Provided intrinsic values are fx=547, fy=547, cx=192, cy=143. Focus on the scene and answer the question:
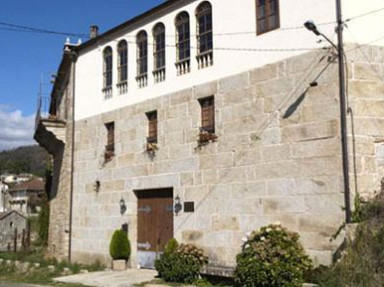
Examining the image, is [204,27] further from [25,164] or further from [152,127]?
[25,164]

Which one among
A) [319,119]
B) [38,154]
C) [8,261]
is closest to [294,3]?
[319,119]

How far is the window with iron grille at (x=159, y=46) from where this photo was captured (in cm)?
1742

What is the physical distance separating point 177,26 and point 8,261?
11.1 metres

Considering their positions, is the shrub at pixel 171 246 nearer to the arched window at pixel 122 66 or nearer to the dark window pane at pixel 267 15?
the arched window at pixel 122 66

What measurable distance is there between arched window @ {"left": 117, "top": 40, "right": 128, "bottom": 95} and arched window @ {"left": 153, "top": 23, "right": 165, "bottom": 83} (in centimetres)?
166

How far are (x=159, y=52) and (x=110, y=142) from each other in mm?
3852

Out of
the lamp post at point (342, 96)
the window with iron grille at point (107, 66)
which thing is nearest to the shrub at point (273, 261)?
the lamp post at point (342, 96)

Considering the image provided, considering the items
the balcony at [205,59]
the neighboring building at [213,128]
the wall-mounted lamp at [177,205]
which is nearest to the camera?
the neighboring building at [213,128]

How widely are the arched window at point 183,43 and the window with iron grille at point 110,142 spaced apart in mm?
3991

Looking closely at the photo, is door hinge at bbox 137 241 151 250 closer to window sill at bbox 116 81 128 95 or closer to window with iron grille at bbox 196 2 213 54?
window sill at bbox 116 81 128 95

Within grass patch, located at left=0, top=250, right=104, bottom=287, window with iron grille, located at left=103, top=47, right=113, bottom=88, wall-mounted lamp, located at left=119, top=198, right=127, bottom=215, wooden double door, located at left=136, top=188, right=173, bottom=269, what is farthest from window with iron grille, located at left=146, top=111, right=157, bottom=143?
grass patch, located at left=0, top=250, right=104, bottom=287

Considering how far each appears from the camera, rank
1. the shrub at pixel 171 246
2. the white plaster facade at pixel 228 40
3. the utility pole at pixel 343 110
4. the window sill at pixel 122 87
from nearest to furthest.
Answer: the utility pole at pixel 343 110
the white plaster facade at pixel 228 40
the shrub at pixel 171 246
the window sill at pixel 122 87

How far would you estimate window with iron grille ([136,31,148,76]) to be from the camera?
59.4 ft

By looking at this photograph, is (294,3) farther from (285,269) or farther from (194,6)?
(285,269)
